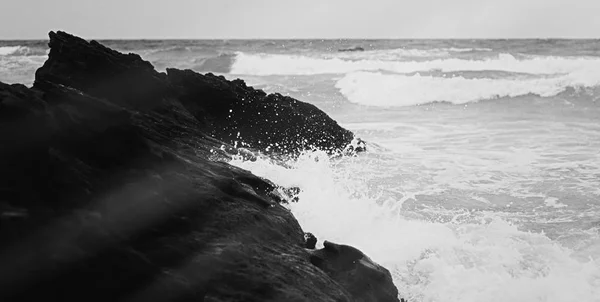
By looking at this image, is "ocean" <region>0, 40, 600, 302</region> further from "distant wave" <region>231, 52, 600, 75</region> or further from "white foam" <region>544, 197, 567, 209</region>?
"distant wave" <region>231, 52, 600, 75</region>

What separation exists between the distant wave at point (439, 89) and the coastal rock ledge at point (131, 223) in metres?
13.5

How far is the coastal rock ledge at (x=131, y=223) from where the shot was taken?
237cm

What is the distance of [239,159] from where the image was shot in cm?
577

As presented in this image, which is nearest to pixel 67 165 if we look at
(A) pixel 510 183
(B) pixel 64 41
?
(B) pixel 64 41

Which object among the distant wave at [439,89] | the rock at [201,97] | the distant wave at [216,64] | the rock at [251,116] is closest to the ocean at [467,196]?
the rock at [251,116]

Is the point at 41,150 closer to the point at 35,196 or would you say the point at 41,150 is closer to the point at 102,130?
the point at 35,196

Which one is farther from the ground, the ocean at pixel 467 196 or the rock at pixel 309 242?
the rock at pixel 309 242

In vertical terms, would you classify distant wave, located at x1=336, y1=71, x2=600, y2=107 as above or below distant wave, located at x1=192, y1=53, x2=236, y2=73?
below

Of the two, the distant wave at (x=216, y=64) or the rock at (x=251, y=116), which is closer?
the rock at (x=251, y=116)

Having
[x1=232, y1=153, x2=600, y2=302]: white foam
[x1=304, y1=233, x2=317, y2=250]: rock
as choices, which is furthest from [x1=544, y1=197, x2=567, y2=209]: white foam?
[x1=304, y1=233, x2=317, y2=250]: rock

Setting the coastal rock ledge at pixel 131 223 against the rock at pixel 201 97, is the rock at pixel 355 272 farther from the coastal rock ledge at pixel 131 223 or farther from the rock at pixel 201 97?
the rock at pixel 201 97

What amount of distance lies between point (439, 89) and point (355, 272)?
1655 centimetres

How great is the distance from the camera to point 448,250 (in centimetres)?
459

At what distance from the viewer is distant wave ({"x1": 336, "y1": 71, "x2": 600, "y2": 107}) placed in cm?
1750
